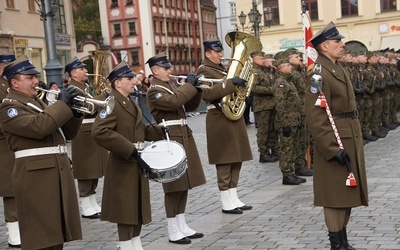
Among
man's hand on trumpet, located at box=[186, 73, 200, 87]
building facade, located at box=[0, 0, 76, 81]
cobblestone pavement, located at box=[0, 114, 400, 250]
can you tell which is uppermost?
building facade, located at box=[0, 0, 76, 81]

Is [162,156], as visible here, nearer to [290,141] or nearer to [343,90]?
[343,90]

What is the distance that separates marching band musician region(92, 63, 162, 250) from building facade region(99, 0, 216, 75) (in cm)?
5989

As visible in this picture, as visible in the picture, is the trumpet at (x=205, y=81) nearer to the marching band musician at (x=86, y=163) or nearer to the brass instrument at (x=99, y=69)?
the marching band musician at (x=86, y=163)

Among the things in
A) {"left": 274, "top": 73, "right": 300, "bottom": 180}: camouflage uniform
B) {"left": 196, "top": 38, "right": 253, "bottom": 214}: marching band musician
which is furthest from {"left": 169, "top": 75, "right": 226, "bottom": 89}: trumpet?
{"left": 274, "top": 73, "right": 300, "bottom": 180}: camouflage uniform

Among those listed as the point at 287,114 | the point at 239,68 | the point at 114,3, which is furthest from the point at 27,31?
the point at 114,3

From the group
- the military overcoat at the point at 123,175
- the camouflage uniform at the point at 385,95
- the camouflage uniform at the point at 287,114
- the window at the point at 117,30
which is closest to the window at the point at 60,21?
the camouflage uniform at the point at 385,95

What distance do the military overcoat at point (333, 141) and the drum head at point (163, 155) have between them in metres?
1.34

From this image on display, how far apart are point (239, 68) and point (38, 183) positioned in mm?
4395

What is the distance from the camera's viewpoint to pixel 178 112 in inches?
348

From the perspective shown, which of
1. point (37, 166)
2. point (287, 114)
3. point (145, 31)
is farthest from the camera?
point (145, 31)

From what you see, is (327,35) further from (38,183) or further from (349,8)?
(349,8)

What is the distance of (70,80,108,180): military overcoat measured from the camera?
1047cm

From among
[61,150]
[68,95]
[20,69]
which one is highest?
[20,69]

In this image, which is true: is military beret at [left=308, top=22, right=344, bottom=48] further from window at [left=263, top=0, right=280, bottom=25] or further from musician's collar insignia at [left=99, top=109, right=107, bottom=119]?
window at [left=263, top=0, right=280, bottom=25]
